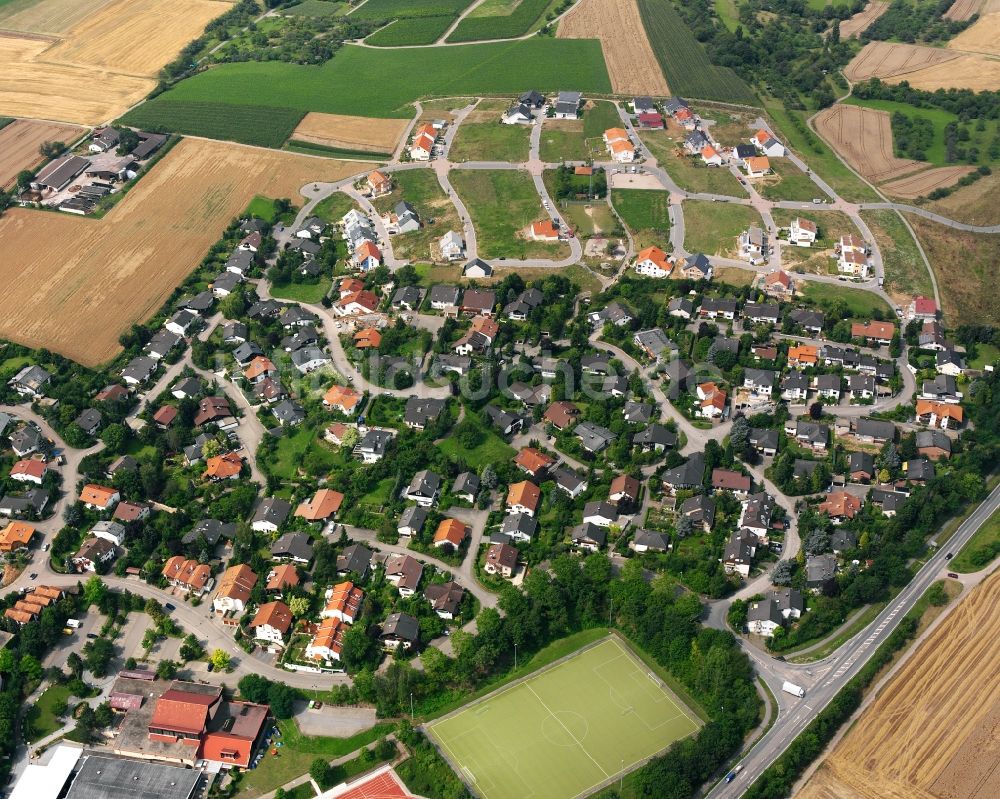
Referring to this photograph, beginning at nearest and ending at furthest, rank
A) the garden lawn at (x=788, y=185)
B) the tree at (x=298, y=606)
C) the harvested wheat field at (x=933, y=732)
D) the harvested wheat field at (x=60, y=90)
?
the harvested wheat field at (x=933, y=732), the tree at (x=298, y=606), the garden lawn at (x=788, y=185), the harvested wheat field at (x=60, y=90)

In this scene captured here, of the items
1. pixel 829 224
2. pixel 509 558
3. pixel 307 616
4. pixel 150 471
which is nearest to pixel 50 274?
pixel 150 471

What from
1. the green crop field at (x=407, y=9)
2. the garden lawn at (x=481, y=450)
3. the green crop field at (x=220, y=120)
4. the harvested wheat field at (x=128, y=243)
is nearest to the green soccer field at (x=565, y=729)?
the garden lawn at (x=481, y=450)

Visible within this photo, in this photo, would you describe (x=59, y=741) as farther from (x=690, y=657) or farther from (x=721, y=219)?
(x=721, y=219)

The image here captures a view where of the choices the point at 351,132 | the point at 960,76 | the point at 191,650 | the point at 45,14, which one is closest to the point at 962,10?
the point at 960,76

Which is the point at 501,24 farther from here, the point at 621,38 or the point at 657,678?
the point at 657,678

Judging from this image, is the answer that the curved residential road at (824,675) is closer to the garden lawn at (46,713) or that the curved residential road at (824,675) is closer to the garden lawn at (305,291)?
the garden lawn at (46,713)
